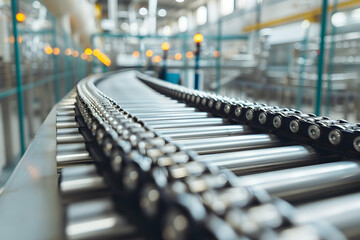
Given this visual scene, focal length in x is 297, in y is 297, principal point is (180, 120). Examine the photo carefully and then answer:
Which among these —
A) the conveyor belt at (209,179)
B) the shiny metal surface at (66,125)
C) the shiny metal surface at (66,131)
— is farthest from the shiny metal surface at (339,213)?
the shiny metal surface at (66,125)

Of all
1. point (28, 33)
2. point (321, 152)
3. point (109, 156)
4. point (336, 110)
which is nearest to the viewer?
point (109, 156)

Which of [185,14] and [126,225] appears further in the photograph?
[185,14]

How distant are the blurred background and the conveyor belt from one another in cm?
217

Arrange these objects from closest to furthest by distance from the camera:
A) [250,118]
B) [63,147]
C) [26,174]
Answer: [26,174] → [63,147] → [250,118]

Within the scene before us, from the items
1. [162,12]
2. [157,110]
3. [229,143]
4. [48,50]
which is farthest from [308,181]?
[162,12]

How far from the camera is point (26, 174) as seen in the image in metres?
0.93

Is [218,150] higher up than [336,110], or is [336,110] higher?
[218,150]

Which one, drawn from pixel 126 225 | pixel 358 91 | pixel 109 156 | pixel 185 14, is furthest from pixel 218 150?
pixel 185 14

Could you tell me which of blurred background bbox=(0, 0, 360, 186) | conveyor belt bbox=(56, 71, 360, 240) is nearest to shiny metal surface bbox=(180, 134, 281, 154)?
conveyor belt bbox=(56, 71, 360, 240)

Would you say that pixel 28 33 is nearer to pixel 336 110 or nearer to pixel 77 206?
pixel 77 206

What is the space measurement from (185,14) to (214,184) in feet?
71.6

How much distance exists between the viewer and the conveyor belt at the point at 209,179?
503 mm

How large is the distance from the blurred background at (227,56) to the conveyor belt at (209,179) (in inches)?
85.5

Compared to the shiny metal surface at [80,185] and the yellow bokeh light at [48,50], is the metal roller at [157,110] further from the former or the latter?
the yellow bokeh light at [48,50]
